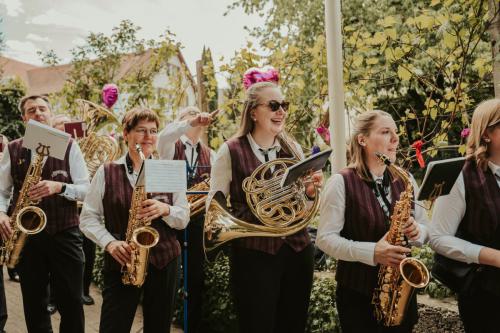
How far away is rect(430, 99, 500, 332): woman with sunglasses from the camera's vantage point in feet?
7.79

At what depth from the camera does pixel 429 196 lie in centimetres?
239

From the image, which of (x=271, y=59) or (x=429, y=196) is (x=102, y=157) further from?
(x=429, y=196)

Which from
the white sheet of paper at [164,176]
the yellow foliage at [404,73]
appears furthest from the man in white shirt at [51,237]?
the yellow foliage at [404,73]

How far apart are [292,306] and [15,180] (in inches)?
95.5

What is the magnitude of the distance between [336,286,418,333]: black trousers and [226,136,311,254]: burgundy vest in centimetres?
39

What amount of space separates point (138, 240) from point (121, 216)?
0.21 metres

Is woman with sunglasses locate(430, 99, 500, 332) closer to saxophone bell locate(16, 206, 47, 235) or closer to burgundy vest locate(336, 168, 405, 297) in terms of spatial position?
burgundy vest locate(336, 168, 405, 297)

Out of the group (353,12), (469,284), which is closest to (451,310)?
(469,284)

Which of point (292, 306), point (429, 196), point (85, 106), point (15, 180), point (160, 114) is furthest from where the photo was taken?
point (160, 114)

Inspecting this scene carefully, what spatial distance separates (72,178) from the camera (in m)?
3.87

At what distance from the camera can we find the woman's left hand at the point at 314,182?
282cm

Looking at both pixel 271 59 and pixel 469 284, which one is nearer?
pixel 469 284

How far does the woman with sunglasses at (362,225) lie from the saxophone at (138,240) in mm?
1039

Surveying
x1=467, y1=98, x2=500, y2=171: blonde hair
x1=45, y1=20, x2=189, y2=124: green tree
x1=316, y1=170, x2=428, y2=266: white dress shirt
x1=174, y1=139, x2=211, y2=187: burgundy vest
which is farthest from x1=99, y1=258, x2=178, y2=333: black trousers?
x1=45, y1=20, x2=189, y2=124: green tree
